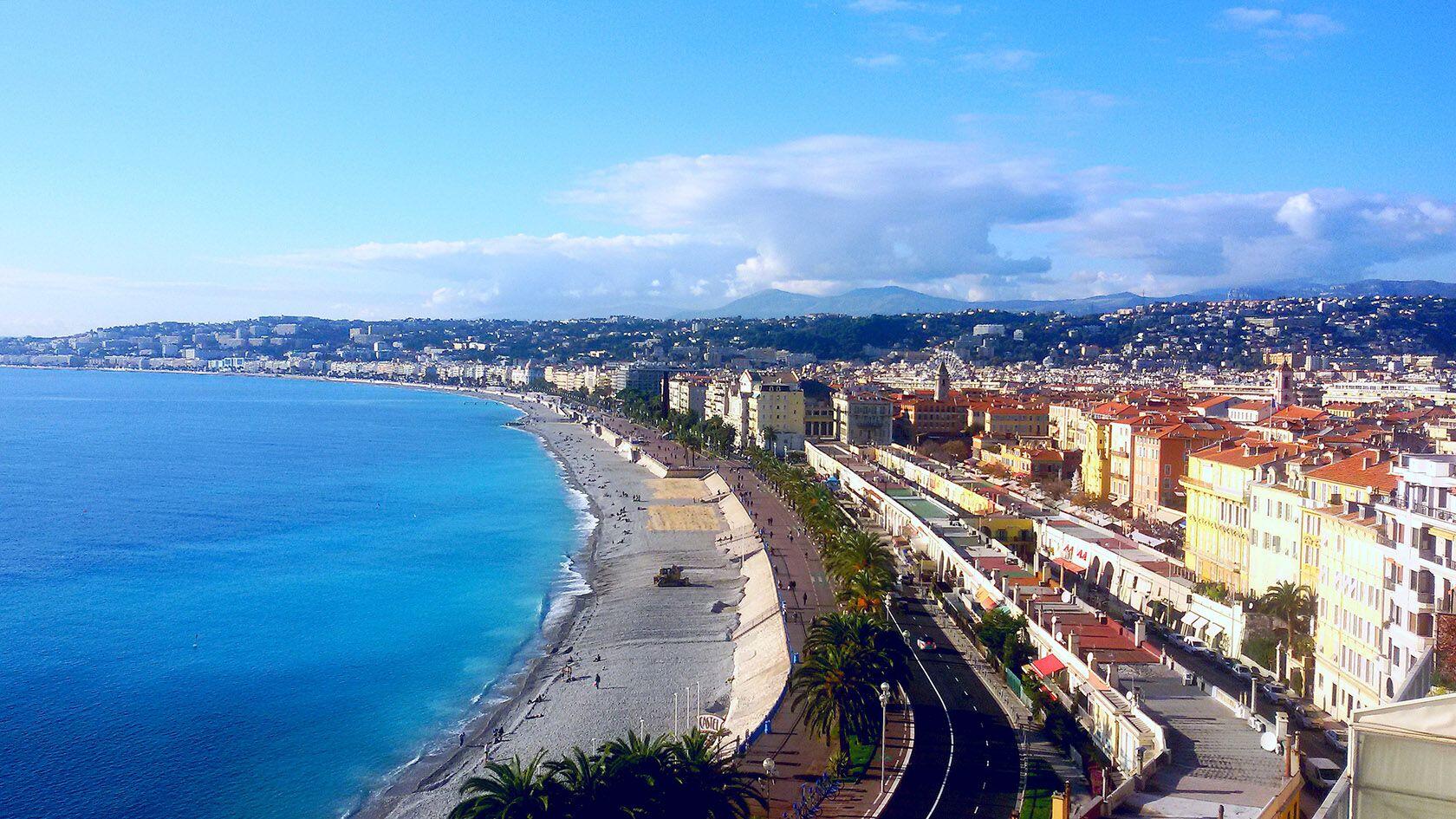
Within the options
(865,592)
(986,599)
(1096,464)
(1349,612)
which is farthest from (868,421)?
(1349,612)

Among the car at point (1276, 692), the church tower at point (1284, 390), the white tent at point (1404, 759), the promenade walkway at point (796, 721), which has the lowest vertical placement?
the promenade walkway at point (796, 721)

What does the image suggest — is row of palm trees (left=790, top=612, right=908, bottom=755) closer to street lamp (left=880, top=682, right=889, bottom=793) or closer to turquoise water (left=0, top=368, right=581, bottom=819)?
street lamp (left=880, top=682, right=889, bottom=793)

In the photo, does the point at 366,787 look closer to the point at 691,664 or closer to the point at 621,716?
the point at 621,716

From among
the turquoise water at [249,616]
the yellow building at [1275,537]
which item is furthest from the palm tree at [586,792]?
the yellow building at [1275,537]

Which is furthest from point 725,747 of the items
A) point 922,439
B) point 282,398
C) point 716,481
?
point 282,398

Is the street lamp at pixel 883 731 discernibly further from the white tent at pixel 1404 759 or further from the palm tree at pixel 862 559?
the white tent at pixel 1404 759

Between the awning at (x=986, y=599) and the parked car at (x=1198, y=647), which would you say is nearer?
the parked car at (x=1198, y=647)

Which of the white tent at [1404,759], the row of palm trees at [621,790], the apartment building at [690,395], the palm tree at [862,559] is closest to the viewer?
the white tent at [1404,759]

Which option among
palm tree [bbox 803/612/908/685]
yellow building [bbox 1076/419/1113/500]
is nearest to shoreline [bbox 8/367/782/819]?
palm tree [bbox 803/612/908/685]

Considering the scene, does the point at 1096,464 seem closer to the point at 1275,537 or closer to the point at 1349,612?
the point at 1275,537
